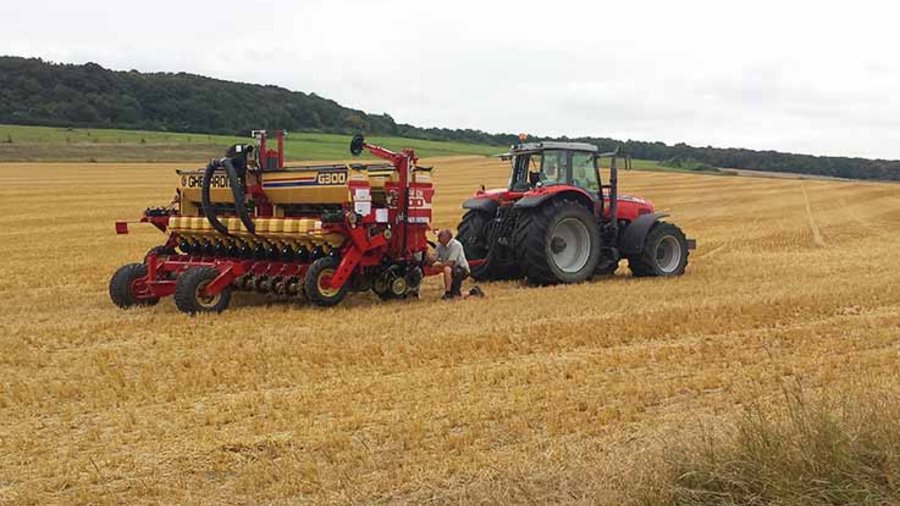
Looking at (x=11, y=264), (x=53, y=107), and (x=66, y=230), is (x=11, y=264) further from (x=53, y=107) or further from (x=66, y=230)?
(x=53, y=107)

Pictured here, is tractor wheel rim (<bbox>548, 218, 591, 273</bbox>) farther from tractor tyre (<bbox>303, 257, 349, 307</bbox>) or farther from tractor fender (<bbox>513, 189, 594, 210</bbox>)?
tractor tyre (<bbox>303, 257, 349, 307</bbox>)

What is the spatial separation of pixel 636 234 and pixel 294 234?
5.15 metres

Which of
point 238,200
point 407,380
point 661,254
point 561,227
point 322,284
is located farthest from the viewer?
point 661,254

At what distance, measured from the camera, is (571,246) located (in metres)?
12.9

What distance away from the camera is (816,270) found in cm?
1404

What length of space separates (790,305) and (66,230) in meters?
17.1

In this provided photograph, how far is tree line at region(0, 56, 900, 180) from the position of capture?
59.1 m

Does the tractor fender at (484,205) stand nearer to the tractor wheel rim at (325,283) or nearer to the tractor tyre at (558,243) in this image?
the tractor tyre at (558,243)

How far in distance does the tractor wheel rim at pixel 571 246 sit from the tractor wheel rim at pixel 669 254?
1.52 metres

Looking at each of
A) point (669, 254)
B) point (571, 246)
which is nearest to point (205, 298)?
point (571, 246)

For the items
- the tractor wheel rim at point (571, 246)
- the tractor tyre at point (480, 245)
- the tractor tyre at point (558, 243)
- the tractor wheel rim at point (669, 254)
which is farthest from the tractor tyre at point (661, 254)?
the tractor tyre at point (480, 245)

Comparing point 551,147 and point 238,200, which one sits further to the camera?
point 551,147

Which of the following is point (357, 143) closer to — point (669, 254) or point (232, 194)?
point (232, 194)

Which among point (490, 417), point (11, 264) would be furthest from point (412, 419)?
point (11, 264)
